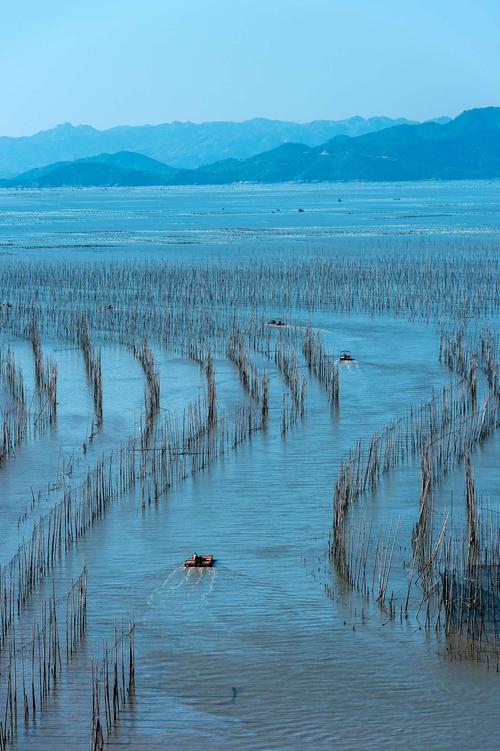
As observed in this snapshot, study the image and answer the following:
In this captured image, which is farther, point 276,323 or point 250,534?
point 276,323

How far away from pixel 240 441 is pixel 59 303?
522 inches

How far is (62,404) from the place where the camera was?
557 inches

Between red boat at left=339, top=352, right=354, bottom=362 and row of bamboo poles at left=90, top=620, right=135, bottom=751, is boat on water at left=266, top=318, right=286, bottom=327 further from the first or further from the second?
row of bamboo poles at left=90, top=620, right=135, bottom=751

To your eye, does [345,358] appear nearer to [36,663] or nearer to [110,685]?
[36,663]

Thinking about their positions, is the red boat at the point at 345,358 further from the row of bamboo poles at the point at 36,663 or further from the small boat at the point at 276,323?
the row of bamboo poles at the point at 36,663

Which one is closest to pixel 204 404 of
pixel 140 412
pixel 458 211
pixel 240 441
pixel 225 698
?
pixel 140 412

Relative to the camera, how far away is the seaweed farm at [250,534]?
628cm

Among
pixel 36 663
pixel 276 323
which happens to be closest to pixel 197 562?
pixel 36 663

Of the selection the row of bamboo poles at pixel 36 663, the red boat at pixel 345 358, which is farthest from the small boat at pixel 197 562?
the red boat at pixel 345 358

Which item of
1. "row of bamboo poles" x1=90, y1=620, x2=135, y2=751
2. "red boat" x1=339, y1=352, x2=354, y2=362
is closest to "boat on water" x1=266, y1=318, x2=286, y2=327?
"red boat" x1=339, y1=352, x2=354, y2=362

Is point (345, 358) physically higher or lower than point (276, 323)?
lower

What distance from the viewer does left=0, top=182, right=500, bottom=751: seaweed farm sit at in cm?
628

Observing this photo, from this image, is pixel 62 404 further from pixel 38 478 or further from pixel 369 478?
pixel 369 478

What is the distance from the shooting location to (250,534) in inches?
360
